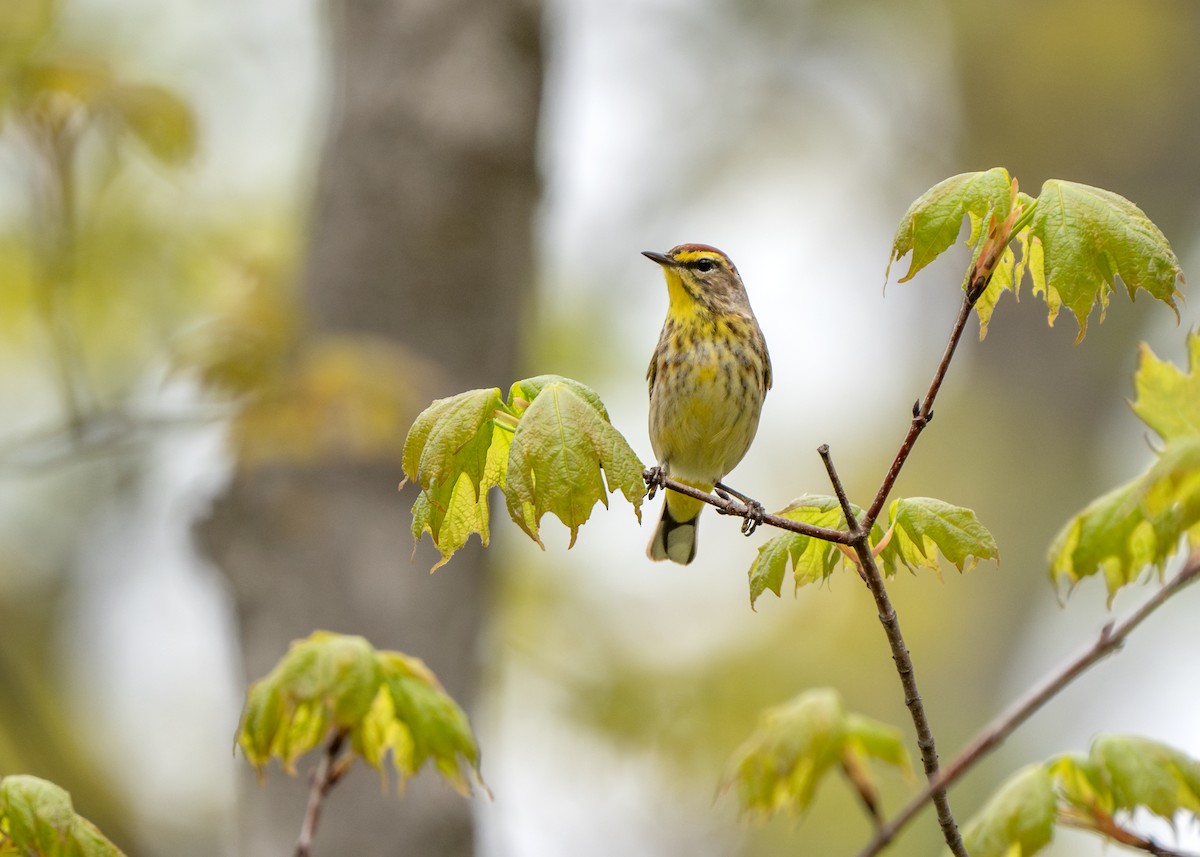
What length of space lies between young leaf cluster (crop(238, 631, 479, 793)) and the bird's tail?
7.71 feet

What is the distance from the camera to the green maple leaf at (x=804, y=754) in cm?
296

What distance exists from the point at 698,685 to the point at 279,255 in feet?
14.8

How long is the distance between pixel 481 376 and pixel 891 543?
3370 millimetres

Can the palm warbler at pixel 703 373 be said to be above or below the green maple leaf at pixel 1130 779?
above

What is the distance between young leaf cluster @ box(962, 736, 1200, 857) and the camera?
2322mm

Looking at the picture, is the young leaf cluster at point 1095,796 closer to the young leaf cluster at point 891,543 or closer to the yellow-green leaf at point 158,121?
the young leaf cluster at point 891,543

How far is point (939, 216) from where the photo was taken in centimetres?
202

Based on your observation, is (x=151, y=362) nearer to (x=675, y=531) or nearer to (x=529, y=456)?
(x=675, y=531)

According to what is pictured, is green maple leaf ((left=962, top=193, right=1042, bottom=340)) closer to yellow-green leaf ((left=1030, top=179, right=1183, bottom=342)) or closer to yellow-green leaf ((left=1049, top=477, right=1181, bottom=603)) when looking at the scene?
yellow-green leaf ((left=1030, top=179, right=1183, bottom=342))

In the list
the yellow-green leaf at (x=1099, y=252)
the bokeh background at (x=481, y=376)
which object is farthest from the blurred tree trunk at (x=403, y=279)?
the yellow-green leaf at (x=1099, y=252)

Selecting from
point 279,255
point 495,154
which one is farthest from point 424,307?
point 279,255

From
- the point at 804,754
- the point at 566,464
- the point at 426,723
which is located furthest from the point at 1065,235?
the point at 426,723

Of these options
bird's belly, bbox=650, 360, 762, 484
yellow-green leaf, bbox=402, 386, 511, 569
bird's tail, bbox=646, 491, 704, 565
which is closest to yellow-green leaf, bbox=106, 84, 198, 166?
bird's belly, bbox=650, 360, 762, 484

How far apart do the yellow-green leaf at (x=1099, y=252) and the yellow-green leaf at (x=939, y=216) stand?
0.35ft
